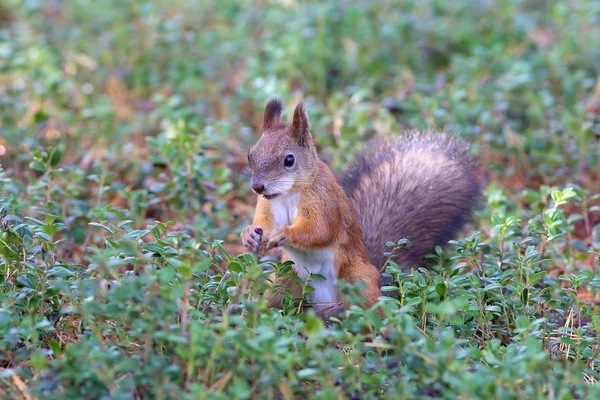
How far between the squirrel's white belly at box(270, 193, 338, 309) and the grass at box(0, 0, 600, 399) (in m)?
0.22

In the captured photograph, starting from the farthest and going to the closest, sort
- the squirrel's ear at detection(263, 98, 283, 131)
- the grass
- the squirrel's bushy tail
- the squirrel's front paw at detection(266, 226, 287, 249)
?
the squirrel's bushy tail → the squirrel's ear at detection(263, 98, 283, 131) → the squirrel's front paw at detection(266, 226, 287, 249) → the grass

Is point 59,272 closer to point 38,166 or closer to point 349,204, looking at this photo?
point 38,166

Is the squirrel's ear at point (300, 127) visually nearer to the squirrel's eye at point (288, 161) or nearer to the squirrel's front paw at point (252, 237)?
the squirrel's eye at point (288, 161)

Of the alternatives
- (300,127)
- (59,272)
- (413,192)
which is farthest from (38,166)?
(413,192)

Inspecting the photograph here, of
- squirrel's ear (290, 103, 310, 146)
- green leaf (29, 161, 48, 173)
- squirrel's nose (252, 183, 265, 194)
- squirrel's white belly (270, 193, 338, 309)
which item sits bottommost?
squirrel's white belly (270, 193, 338, 309)

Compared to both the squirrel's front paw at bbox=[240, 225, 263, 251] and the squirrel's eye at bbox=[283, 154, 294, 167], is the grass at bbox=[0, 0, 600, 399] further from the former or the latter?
the squirrel's eye at bbox=[283, 154, 294, 167]

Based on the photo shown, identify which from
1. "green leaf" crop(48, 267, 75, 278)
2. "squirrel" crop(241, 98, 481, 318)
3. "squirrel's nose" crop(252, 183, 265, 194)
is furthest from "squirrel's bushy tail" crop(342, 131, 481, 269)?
"green leaf" crop(48, 267, 75, 278)

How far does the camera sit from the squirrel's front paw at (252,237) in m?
2.89

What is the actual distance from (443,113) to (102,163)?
1635mm

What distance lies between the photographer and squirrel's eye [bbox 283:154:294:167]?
302cm

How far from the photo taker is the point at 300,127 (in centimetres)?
310

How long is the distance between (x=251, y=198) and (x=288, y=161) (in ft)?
4.66

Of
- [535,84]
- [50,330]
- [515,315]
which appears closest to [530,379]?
[515,315]

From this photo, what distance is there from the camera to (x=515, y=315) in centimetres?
294
